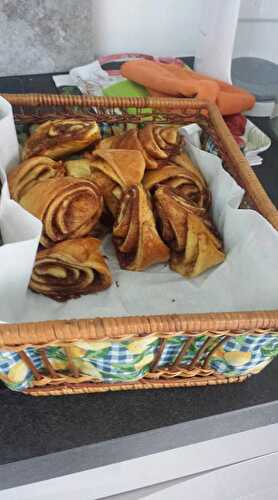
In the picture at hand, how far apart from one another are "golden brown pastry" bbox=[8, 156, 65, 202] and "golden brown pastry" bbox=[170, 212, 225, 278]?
0.57 feet

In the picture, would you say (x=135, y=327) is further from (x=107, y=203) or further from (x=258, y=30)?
(x=258, y=30)

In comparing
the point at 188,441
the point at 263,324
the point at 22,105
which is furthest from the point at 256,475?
the point at 22,105

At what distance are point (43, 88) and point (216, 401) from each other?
2.07ft

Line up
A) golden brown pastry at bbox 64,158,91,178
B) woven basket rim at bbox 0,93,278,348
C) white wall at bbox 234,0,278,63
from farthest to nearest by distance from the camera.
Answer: white wall at bbox 234,0,278,63 < golden brown pastry at bbox 64,158,91,178 < woven basket rim at bbox 0,93,278,348

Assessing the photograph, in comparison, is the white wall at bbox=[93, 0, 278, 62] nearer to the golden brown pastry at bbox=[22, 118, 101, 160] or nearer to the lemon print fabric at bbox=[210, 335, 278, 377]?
the golden brown pastry at bbox=[22, 118, 101, 160]

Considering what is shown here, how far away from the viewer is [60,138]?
578 millimetres

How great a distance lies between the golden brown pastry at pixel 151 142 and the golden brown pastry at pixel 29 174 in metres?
0.08

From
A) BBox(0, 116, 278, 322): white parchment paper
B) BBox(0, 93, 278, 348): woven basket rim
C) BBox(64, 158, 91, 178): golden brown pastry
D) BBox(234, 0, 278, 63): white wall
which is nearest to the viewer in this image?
BBox(0, 93, 278, 348): woven basket rim

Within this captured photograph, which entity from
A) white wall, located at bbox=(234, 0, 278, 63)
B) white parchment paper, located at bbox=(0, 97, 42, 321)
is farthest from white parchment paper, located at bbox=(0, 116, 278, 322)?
white wall, located at bbox=(234, 0, 278, 63)

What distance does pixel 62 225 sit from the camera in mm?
509

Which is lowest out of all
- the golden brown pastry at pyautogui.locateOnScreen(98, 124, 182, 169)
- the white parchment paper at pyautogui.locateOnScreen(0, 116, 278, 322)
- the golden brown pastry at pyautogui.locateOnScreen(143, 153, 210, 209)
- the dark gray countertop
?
the dark gray countertop

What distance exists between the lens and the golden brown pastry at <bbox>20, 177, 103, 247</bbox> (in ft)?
1.64

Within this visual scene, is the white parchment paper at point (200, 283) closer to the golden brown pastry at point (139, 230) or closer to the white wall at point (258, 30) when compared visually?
the golden brown pastry at point (139, 230)

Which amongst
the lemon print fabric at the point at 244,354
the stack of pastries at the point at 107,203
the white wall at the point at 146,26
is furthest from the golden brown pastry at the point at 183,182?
the white wall at the point at 146,26
